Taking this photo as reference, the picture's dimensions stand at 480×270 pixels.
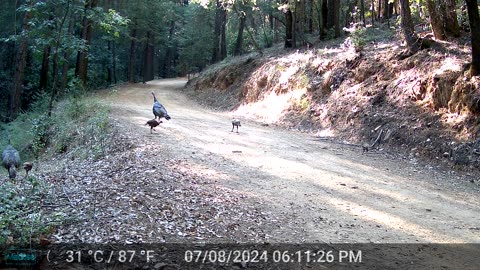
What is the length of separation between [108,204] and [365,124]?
10.1 metres

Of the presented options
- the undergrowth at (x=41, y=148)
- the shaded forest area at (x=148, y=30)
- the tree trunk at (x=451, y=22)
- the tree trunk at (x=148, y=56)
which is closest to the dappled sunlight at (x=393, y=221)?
the undergrowth at (x=41, y=148)

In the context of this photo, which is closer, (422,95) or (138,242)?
(138,242)

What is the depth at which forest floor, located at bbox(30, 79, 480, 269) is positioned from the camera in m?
5.43

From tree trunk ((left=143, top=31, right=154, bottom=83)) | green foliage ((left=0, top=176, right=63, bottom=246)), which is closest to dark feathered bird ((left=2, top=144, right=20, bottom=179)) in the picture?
green foliage ((left=0, top=176, right=63, bottom=246))

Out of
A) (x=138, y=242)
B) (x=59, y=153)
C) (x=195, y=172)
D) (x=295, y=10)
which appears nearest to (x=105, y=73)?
(x=295, y=10)

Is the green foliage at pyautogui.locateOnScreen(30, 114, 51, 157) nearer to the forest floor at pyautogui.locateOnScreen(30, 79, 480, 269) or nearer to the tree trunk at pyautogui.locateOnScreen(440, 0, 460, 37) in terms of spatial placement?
the forest floor at pyautogui.locateOnScreen(30, 79, 480, 269)

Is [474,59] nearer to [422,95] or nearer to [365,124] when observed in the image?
[422,95]

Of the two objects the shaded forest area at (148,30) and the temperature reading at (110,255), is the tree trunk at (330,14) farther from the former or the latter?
the temperature reading at (110,255)

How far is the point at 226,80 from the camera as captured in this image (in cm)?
2809
